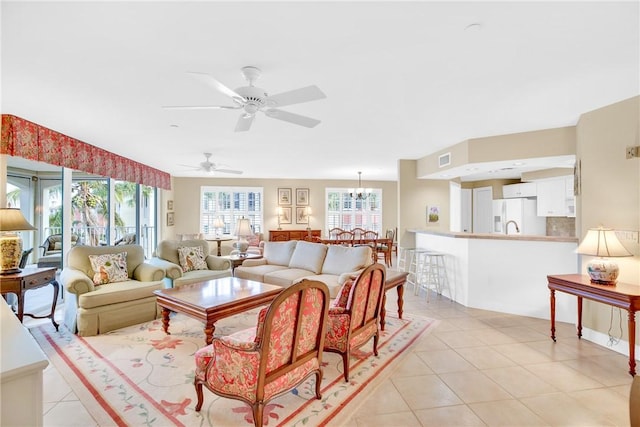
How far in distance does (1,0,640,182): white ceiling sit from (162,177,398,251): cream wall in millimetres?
5106

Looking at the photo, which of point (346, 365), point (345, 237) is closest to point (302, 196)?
point (345, 237)

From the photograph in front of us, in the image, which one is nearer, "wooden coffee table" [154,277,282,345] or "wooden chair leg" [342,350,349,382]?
"wooden chair leg" [342,350,349,382]

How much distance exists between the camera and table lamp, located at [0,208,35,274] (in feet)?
10.3

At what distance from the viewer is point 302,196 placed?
982cm

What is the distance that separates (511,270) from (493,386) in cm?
230

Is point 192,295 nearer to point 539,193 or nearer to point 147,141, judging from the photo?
point 147,141

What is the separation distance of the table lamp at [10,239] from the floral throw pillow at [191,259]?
1.80 m

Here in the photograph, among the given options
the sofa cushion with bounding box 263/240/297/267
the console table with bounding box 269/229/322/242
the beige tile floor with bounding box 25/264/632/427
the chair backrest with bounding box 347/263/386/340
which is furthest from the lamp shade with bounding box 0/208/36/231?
the console table with bounding box 269/229/322/242

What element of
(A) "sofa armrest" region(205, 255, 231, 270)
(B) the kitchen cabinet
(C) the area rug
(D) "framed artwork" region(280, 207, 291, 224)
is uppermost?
(B) the kitchen cabinet

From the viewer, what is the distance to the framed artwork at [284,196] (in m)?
9.66

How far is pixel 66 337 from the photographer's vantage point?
3383 millimetres

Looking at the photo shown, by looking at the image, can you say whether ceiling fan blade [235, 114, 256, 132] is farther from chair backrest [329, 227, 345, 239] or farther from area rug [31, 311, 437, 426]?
chair backrest [329, 227, 345, 239]

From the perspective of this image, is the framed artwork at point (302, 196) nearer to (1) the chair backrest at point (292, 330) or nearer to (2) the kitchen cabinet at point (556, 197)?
(2) the kitchen cabinet at point (556, 197)

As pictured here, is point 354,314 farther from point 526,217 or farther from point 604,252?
point 526,217
